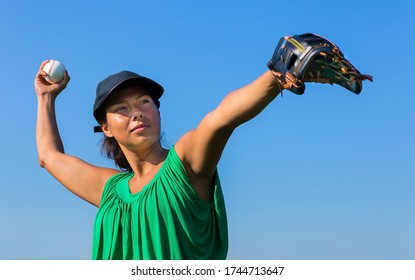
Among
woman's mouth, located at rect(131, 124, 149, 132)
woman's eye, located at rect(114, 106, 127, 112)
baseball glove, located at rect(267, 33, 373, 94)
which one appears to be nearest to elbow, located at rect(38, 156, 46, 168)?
woman's eye, located at rect(114, 106, 127, 112)

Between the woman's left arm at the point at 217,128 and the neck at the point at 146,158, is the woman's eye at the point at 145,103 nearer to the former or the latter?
the neck at the point at 146,158

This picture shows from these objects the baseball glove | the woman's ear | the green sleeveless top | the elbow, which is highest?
the woman's ear

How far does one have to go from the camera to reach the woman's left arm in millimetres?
4137

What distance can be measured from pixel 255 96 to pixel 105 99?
192 centimetres

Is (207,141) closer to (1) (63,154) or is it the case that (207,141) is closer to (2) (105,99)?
(2) (105,99)

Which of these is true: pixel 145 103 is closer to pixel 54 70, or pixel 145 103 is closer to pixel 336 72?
pixel 54 70

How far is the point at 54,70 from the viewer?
22.9ft

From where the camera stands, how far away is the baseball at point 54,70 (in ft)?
22.8

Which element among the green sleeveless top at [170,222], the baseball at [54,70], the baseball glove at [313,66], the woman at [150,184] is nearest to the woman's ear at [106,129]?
the woman at [150,184]

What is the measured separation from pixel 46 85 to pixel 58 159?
0.88m

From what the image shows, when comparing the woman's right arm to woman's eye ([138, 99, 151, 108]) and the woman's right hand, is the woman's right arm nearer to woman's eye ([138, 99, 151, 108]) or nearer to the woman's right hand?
the woman's right hand

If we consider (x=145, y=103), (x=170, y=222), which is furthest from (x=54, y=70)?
(x=170, y=222)

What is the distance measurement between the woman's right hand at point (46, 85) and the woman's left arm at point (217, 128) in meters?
2.31
